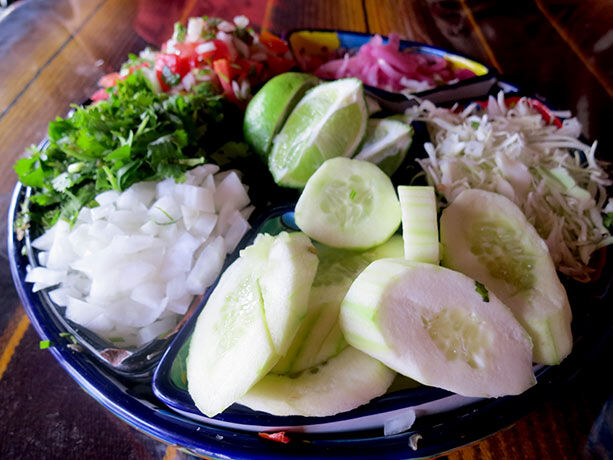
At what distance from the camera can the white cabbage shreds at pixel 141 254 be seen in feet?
3.90

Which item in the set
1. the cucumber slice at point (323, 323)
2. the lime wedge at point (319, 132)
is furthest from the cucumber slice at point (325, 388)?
the lime wedge at point (319, 132)

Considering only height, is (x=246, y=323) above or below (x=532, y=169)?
above

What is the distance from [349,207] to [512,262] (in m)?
0.40

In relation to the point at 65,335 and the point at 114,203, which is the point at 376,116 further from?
the point at 65,335

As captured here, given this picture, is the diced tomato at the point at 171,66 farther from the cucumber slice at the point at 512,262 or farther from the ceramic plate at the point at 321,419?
the cucumber slice at the point at 512,262

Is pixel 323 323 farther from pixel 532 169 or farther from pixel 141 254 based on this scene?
pixel 532 169

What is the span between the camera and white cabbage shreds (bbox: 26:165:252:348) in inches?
46.8

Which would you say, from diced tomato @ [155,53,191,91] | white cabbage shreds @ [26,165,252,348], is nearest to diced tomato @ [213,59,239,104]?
diced tomato @ [155,53,191,91]

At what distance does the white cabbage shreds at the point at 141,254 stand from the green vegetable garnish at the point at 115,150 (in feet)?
0.20

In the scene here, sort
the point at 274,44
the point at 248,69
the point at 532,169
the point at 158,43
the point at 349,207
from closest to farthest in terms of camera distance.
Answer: the point at 349,207 → the point at 532,169 → the point at 248,69 → the point at 274,44 → the point at 158,43

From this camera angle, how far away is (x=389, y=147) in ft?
4.69

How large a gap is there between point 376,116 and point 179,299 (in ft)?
3.19

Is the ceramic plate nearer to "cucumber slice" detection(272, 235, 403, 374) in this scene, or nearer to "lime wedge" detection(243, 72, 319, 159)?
"cucumber slice" detection(272, 235, 403, 374)

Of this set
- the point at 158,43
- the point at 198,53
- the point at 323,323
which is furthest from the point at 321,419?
the point at 158,43
